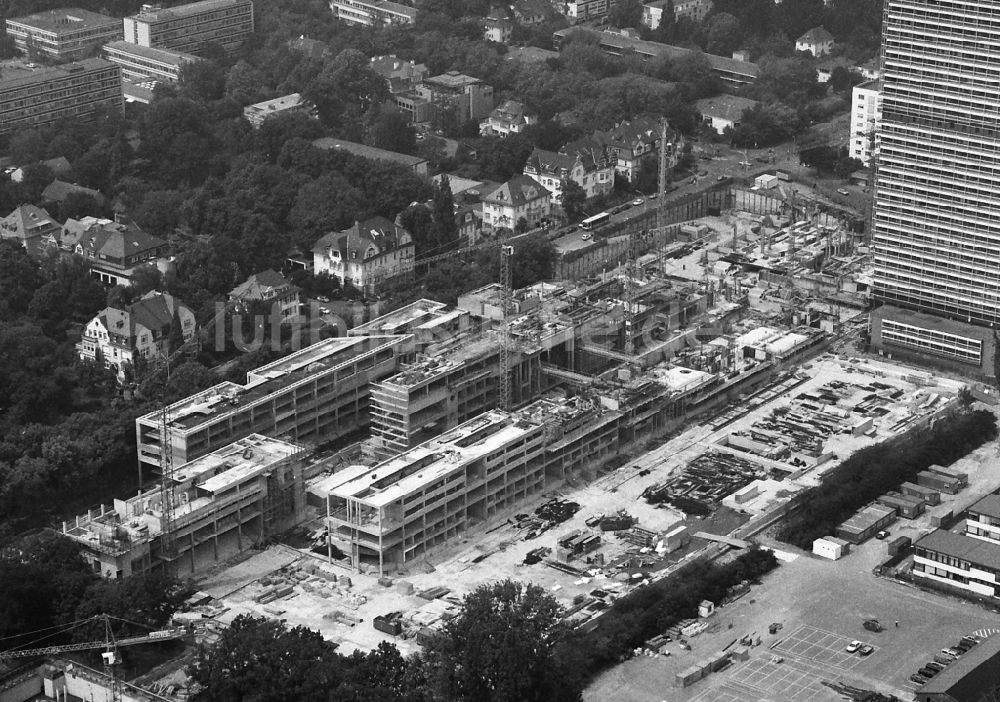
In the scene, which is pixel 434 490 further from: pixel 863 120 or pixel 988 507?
pixel 863 120

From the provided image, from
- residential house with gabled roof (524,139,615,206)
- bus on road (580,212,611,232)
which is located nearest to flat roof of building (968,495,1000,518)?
bus on road (580,212,611,232)

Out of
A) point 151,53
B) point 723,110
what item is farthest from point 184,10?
point 723,110

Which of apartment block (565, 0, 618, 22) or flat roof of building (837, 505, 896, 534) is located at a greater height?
apartment block (565, 0, 618, 22)

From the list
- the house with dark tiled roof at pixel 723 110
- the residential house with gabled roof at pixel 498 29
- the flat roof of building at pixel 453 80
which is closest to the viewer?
the house with dark tiled roof at pixel 723 110

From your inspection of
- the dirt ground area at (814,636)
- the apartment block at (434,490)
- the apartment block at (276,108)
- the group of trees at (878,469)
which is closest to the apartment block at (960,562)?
the dirt ground area at (814,636)

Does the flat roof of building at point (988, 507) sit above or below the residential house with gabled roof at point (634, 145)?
below

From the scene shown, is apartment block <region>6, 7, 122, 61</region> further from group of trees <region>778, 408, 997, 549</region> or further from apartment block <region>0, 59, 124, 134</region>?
group of trees <region>778, 408, 997, 549</region>

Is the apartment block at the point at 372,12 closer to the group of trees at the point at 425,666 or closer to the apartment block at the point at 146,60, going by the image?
the apartment block at the point at 146,60
